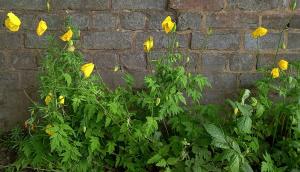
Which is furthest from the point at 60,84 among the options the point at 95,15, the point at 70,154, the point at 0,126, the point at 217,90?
the point at 217,90

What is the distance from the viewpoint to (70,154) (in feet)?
9.62

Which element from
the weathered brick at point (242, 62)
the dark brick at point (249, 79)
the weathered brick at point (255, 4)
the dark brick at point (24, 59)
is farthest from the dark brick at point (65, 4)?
the dark brick at point (249, 79)

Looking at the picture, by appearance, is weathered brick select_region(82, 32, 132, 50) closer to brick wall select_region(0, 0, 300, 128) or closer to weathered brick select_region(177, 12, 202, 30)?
brick wall select_region(0, 0, 300, 128)

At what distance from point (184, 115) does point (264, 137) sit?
0.62m

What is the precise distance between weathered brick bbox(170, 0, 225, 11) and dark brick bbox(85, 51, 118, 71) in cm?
59

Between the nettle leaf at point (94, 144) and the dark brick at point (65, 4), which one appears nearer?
the nettle leaf at point (94, 144)

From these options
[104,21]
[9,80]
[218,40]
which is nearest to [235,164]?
[218,40]

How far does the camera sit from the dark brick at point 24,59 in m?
3.46

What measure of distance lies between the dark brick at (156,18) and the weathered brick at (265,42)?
594 millimetres

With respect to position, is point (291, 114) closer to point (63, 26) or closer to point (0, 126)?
point (63, 26)

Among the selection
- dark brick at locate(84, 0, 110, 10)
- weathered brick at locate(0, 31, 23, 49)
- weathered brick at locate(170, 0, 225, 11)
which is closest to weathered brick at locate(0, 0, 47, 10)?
weathered brick at locate(0, 31, 23, 49)

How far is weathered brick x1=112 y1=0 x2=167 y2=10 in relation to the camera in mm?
3355

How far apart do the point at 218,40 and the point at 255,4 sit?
0.37 m

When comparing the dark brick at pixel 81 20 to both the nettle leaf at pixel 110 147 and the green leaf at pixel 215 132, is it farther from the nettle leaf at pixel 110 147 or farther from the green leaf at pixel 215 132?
the green leaf at pixel 215 132
